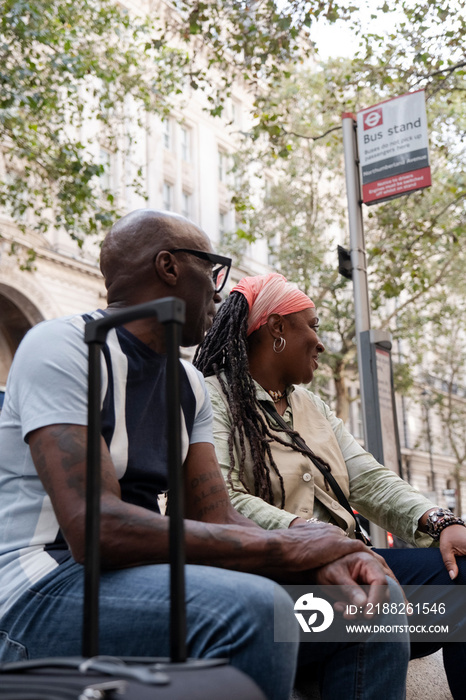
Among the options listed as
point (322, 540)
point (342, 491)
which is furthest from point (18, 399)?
point (342, 491)

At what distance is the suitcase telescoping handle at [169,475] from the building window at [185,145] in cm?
2969

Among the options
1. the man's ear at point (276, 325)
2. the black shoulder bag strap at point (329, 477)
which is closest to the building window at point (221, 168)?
the man's ear at point (276, 325)

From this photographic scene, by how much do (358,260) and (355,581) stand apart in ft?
19.7

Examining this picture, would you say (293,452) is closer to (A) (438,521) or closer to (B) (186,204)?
(A) (438,521)

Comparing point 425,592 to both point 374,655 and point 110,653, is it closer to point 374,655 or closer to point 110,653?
point 374,655

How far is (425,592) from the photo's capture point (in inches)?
107

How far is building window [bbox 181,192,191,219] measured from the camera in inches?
1156

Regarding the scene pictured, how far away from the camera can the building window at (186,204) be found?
96.3 ft

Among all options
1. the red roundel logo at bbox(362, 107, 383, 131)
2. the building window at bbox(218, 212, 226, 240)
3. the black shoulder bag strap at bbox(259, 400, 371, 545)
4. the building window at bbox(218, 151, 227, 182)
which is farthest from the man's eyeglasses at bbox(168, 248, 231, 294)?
the building window at bbox(218, 151, 227, 182)

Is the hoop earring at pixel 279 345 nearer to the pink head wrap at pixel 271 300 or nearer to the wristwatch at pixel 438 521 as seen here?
the pink head wrap at pixel 271 300

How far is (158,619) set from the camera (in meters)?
1.50

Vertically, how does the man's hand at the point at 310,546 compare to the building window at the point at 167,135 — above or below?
below

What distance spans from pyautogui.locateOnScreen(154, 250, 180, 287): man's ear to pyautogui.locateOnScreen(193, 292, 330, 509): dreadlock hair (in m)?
0.85

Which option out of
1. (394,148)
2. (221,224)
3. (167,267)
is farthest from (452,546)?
(221,224)
